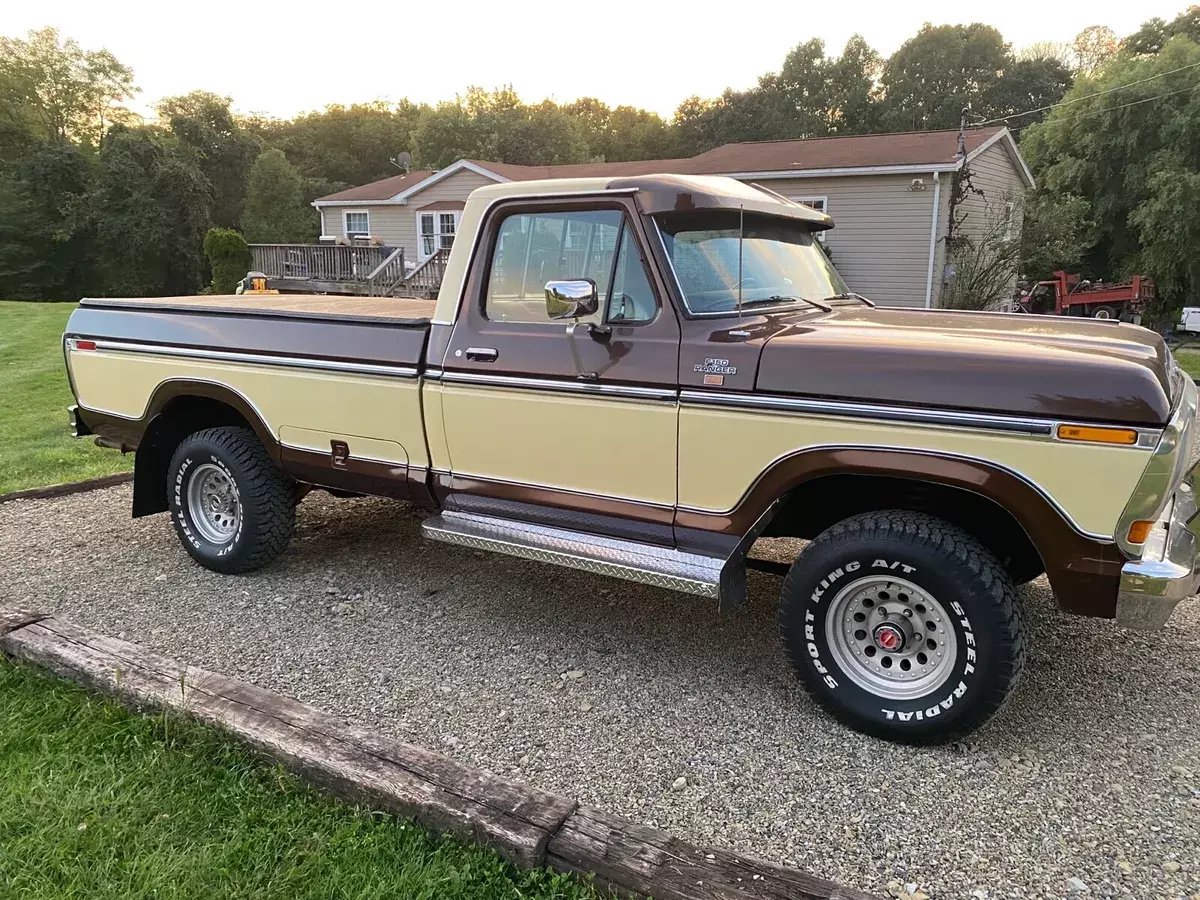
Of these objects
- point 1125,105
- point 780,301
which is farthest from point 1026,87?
point 780,301

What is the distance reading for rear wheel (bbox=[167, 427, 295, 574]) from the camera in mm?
5004

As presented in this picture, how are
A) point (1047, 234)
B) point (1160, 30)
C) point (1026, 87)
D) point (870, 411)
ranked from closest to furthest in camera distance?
point (870, 411), point (1047, 234), point (1160, 30), point (1026, 87)

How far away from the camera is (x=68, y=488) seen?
6996 mm

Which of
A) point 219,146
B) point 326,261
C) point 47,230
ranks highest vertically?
point 219,146

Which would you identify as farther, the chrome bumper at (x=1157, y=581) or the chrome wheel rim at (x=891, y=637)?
the chrome wheel rim at (x=891, y=637)

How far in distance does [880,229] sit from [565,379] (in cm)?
1811

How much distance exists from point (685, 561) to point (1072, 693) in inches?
71.9

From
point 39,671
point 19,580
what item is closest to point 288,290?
point 19,580

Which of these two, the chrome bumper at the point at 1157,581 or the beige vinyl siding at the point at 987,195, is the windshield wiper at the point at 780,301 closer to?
the chrome bumper at the point at 1157,581

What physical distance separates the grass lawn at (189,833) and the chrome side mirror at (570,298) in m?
2.02

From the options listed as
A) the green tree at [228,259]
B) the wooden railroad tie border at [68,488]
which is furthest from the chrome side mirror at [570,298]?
the green tree at [228,259]

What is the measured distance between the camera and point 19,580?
5.16m

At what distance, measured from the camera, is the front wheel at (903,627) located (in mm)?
3188

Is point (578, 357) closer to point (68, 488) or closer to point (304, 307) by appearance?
point (304, 307)
